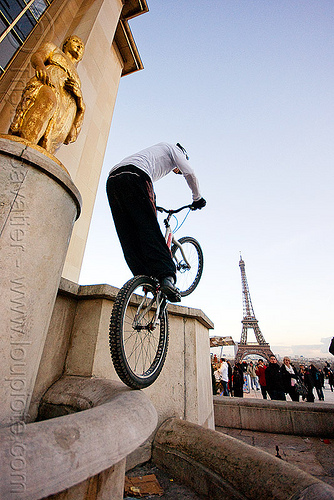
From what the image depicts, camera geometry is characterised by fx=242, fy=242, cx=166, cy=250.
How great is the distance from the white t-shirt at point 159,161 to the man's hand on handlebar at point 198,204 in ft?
1.52

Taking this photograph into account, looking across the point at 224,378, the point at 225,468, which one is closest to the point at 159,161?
the point at 225,468

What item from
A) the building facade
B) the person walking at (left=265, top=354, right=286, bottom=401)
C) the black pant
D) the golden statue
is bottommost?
the person walking at (left=265, top=354, right=286, bottom=401)

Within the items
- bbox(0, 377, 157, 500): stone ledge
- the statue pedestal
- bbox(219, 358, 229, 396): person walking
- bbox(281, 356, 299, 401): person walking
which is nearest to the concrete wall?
the statue pedestal

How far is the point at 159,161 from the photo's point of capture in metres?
2.57

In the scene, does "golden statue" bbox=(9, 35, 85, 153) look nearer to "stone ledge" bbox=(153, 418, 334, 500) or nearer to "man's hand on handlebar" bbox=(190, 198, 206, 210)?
"man's hand on handlebar" bbox=(190, 198, 206, 210)

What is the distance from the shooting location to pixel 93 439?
2.41ft

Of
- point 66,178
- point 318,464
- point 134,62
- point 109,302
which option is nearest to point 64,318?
point 109,302

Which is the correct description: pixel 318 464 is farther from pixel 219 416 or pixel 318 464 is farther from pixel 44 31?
pixel 44 31

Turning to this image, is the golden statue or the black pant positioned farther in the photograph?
the black pant

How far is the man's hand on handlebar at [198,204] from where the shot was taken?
11.1 ft

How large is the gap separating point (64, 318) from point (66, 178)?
4.07 feet

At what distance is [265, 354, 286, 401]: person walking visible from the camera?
668 centimetres

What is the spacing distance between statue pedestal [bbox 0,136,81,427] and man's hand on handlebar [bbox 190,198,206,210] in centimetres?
209

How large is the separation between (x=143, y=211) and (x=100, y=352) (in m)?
1.30
